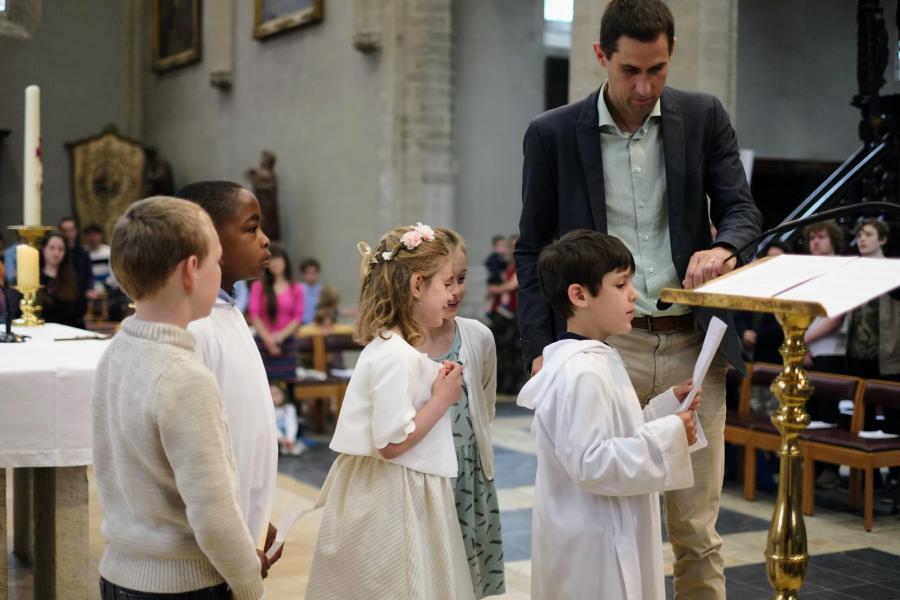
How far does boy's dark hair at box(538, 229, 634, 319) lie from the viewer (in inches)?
Result: 110

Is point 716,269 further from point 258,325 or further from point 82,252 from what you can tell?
point 82,252

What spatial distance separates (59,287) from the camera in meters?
8.06

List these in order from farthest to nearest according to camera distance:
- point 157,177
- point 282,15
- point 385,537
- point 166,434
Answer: point 157,177
point 282,15
point 385,537
point 166,434

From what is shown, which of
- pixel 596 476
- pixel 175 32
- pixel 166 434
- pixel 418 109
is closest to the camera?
pixel 166 434

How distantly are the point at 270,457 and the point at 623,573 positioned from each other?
865 mm

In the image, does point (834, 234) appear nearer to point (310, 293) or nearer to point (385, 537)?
point (385, 537)

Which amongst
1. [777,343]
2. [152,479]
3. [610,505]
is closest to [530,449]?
[777,343]

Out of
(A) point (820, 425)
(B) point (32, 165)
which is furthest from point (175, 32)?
(B) point (32, 165)

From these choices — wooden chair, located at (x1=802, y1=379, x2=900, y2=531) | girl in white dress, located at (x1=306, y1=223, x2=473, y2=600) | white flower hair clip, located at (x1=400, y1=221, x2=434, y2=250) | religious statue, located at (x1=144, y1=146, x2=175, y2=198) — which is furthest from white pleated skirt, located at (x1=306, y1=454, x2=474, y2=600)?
religious statue, located at (x1=144, y1=146, x2=175, y2=198)

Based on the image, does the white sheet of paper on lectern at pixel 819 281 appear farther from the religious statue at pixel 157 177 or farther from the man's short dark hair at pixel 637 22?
the religious statue at pixel 157 177

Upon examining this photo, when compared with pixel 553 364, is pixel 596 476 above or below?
below

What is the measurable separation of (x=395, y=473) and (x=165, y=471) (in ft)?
3.52

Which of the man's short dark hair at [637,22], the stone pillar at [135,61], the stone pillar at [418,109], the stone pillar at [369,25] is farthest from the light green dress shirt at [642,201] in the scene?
the stone pillar at [135,61]

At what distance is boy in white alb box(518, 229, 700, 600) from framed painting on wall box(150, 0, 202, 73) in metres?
15.0
